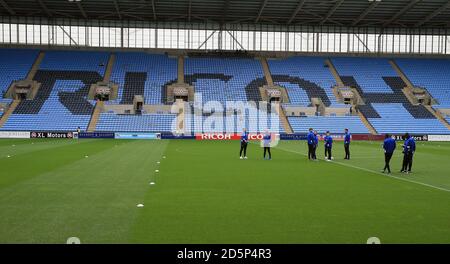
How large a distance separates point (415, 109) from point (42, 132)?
45.2 m

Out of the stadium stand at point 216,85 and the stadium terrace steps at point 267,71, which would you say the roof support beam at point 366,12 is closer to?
the stadium stand at point 216,85

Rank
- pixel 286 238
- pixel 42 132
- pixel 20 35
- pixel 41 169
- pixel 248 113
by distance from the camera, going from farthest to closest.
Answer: pixel 20 35 < pixel 248 113 < pixel 42 132 < pixel 41 169 < pixel 286 238

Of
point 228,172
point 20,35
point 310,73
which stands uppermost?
point 20,35

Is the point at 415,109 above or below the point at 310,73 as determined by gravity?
below

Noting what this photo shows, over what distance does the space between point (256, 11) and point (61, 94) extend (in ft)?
87.8

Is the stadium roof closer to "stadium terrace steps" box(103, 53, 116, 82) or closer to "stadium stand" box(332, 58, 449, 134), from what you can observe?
"stadium terrace steps" box(103, 53, 116, 82)

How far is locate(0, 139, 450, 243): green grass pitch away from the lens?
28.2 feet

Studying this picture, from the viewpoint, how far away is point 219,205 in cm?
1177

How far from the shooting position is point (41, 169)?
19.4m

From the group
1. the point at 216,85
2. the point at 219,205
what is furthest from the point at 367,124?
the point at 219,205

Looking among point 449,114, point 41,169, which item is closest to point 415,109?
point 449,114

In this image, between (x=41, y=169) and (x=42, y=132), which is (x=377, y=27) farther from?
(x=41, y=169)

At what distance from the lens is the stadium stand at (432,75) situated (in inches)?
2528

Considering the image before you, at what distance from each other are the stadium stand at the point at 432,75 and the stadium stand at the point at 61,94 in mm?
43385
